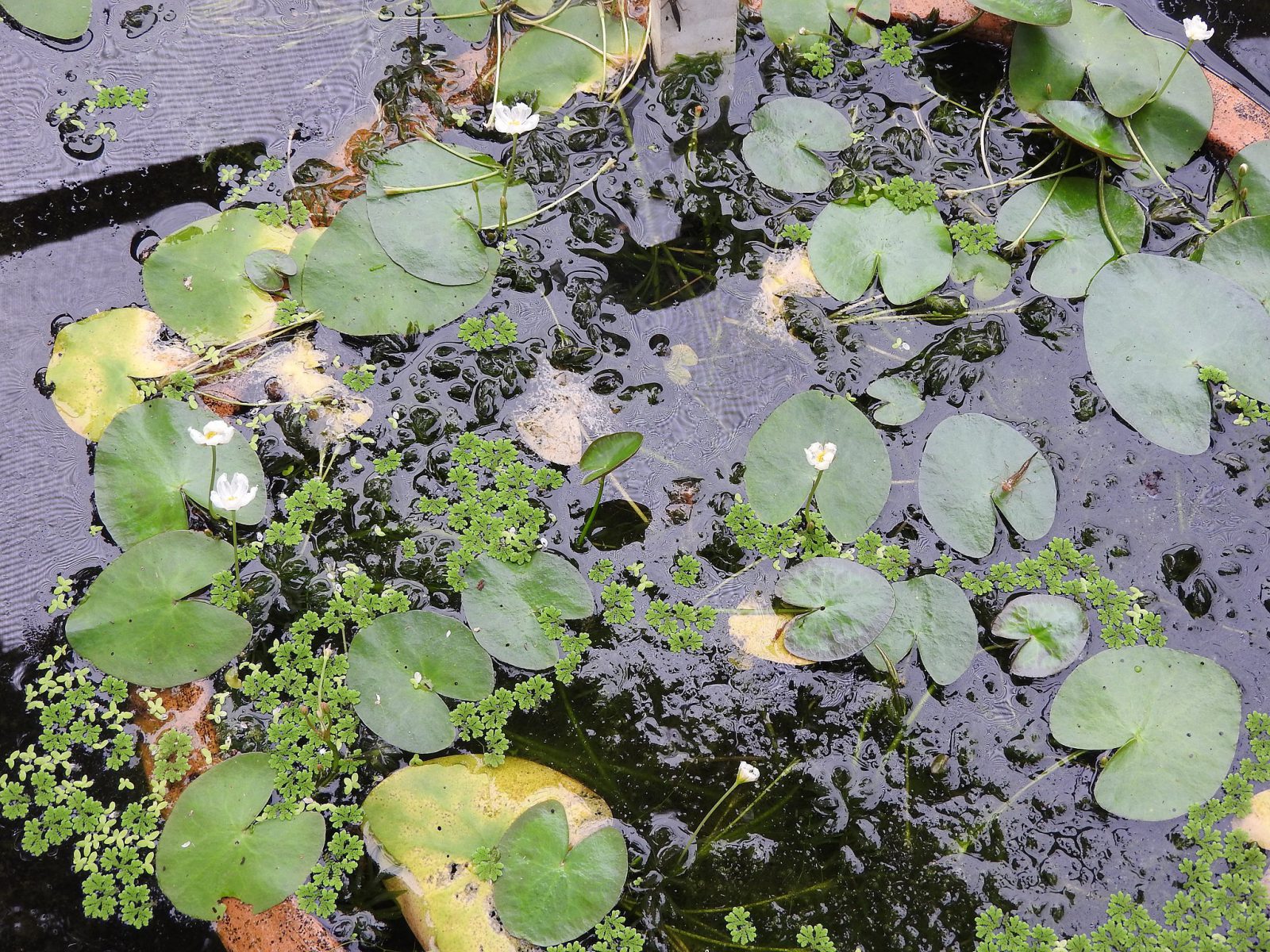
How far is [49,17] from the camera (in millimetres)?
3209

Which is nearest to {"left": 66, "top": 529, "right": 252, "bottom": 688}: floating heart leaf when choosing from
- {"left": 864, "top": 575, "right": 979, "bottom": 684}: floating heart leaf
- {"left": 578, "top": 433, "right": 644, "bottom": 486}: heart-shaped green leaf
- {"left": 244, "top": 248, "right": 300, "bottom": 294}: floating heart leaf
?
{"left": 244, "top": 248, "right": 300, "bottom": 294}: floating heart leaf

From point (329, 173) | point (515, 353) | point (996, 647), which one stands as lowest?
point (996, 647)

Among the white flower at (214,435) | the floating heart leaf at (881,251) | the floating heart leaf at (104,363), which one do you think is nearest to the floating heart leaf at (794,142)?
the floating heart leaf at (881,251)

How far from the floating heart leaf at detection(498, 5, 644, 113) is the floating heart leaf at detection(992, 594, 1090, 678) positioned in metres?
2.28

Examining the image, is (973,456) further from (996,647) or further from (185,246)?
(185,246)

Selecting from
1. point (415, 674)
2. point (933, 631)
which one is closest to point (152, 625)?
point (415, 674)

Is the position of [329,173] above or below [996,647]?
above

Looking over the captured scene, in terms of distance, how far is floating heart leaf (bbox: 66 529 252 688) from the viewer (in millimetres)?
2473

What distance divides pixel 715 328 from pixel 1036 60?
1493 millimetres

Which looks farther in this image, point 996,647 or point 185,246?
point 185,246

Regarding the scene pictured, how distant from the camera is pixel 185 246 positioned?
288 centimetres

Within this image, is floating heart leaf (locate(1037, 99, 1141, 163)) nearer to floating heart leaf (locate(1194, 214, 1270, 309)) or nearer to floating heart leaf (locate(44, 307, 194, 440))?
floating heart leaf (locate(1194, 214, 1270, 309))

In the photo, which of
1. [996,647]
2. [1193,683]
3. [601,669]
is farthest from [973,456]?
Result: [601,669]

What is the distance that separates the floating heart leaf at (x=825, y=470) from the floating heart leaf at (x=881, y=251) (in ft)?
1.57
